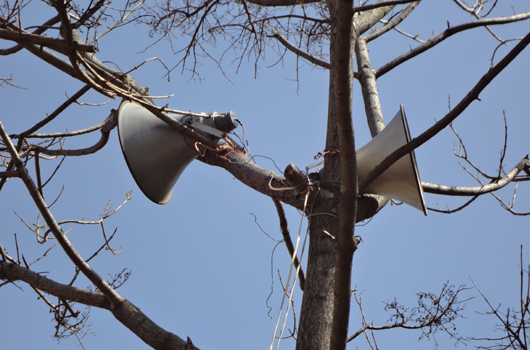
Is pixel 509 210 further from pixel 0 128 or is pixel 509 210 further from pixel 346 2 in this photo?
pixel 0 128

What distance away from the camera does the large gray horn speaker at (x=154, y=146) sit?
2.27 meters

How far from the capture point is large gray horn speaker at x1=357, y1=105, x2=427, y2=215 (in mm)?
1862

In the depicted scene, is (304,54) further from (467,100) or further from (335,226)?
(467,100)

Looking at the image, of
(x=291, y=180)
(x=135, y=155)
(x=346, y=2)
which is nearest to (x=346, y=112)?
(x=346, y=2)

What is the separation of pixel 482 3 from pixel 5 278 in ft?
11.1

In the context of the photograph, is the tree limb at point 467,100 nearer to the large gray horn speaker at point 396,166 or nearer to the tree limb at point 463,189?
the large gray horn speaker at point 396,166

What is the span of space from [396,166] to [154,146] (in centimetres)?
124

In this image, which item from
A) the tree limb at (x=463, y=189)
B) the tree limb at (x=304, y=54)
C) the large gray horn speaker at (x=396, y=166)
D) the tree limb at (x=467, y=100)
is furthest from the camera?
the tree limb at (x=304, y=54)

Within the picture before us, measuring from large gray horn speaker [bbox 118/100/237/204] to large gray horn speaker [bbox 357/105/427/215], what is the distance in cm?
76

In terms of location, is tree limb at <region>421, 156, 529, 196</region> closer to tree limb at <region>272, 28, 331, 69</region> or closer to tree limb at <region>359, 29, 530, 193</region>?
tree limb at <region>359, 29, 530, 193</region>

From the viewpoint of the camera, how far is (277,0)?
8.97 ft

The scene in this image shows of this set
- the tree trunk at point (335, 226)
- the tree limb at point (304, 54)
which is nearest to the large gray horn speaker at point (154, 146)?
the tree trunk at point (335, 226)

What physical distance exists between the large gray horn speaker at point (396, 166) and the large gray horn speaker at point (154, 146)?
76 cm

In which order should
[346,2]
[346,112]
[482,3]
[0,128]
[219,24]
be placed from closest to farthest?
[346,2]
[346,112]
[0,128]
[219,24]
[482,3]
